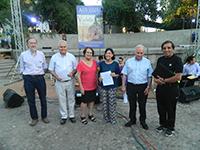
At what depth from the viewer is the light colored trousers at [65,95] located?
4766mm

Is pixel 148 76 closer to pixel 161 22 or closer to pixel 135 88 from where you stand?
pixel 135 88

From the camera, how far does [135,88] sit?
14.5 ft

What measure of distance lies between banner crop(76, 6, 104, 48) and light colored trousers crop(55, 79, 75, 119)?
4.61 metres

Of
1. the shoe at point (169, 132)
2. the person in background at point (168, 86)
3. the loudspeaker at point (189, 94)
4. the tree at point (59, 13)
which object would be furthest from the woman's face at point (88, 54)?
the tree at point (59, 13)

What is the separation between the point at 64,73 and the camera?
468cm

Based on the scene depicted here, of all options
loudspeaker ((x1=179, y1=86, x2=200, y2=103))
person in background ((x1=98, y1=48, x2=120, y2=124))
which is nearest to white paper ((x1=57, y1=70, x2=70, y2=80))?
person in background ((x1=98, y1=48, x2=120, y2=124))

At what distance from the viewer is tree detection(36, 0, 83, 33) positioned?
23906 mm

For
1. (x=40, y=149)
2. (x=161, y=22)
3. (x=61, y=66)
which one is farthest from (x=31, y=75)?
(x=161, y=22)

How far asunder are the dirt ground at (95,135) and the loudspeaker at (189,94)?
876 millimetres

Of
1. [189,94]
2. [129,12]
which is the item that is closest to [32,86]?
[189,94]

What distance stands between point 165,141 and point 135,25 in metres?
18.6

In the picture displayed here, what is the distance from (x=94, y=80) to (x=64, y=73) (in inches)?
24.1

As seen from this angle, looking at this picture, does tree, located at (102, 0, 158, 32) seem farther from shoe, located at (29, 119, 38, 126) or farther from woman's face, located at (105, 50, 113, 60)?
shoe, located at (29, 119, 38, 126)

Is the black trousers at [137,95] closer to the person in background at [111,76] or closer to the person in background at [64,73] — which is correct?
the person in background at [111,76]
